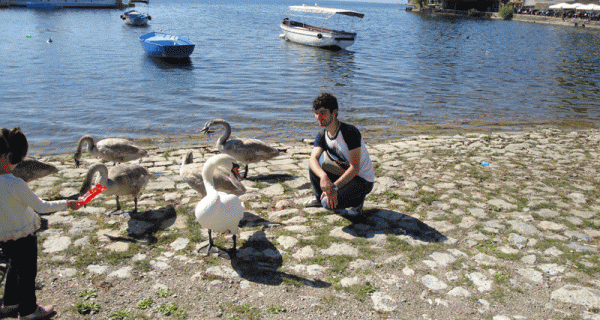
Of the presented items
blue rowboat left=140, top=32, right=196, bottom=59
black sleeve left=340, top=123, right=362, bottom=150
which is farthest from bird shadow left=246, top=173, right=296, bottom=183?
blue rowboat left=140, top=32, right=196, bottom=59

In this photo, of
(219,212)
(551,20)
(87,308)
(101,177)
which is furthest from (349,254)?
(551,20)

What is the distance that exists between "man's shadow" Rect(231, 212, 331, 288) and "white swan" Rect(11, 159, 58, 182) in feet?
13.5

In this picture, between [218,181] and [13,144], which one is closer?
[13,144]

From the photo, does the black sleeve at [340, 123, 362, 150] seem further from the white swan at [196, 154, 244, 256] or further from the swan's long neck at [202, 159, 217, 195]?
the swan's long neck at [202, 159, 217, 195]

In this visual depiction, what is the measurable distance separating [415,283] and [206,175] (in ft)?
9.94

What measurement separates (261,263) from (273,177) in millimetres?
3425

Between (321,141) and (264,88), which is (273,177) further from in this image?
(264,88)

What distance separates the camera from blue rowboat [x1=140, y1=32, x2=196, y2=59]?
99.2 ft

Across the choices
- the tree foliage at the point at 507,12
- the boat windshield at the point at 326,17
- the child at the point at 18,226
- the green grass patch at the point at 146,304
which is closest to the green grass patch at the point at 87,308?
the child at the point at 18,226

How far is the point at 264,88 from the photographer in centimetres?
2175

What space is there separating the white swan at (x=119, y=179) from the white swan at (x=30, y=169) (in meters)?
1.31

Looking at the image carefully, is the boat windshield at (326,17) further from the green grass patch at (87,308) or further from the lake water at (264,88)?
the green grass patch at (87,308)

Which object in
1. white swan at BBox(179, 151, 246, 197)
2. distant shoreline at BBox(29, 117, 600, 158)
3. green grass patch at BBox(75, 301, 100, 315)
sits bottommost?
distant shoreline at BBox(29, 117, 600, 158)

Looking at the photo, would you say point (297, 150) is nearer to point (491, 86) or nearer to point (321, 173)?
point (321, 173)
